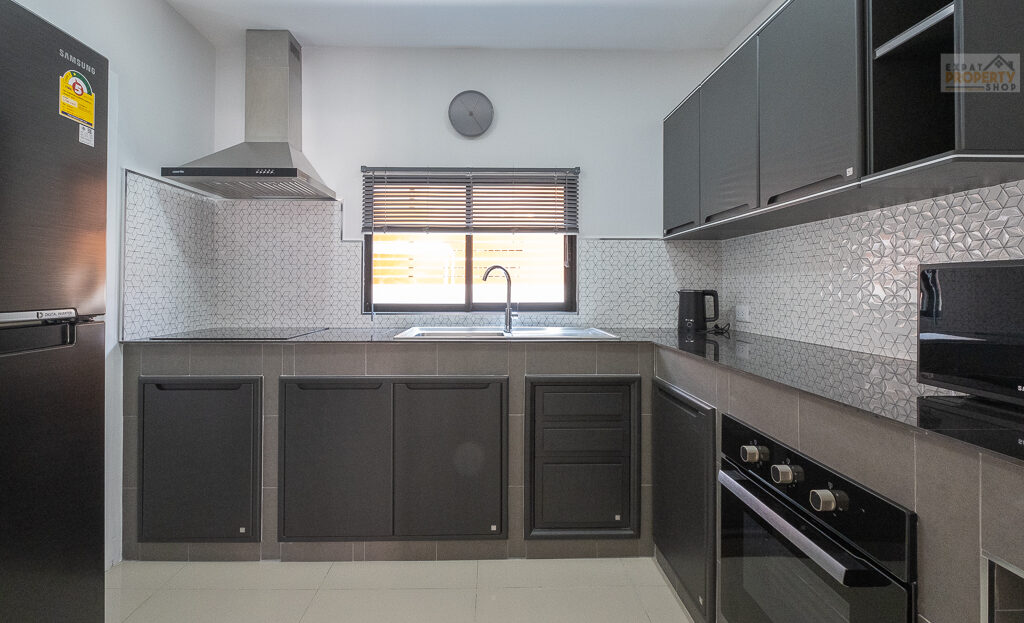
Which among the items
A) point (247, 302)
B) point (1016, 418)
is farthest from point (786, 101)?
point (247, 302)

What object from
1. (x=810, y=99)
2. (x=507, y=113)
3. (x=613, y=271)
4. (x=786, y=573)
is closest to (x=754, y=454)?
(x=786, y=573)

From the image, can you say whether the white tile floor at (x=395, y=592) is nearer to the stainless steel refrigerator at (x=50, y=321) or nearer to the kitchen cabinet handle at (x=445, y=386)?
the stainless steel refrigerator at (x=50, y=321)

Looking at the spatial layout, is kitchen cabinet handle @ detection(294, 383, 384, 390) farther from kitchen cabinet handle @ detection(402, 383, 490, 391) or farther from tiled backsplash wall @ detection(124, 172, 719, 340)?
tiled backsplash wall @ detection(124, 172, 719, 340)

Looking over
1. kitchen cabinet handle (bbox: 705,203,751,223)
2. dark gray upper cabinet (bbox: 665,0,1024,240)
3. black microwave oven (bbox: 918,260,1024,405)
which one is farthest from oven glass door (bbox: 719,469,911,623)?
kitchen cabinet handle (bbox: 705,203,751,223)

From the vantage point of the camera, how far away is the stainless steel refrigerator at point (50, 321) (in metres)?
1.28

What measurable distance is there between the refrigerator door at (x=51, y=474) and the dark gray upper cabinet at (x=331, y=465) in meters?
0.85

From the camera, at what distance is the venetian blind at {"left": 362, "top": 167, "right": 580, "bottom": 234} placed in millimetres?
3162

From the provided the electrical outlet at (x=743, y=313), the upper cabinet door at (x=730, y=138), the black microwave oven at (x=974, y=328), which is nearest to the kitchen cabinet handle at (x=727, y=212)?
the upper cabinet door at (x=730, y=138)

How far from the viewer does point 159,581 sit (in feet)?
7.53

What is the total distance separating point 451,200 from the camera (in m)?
3.17

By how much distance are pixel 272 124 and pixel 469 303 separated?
151 cm

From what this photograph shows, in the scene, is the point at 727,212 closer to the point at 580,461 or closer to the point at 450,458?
the point at 580,461

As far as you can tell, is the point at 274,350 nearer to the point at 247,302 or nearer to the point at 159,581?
the point at 247,302

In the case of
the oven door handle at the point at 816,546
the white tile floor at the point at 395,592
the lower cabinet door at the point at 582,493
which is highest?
the oven door handle at the point at 816,546
